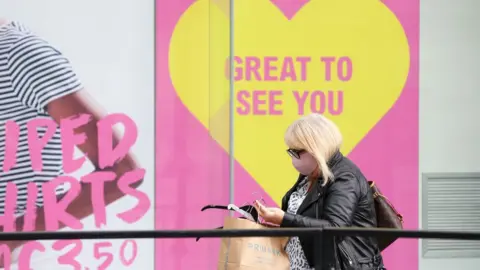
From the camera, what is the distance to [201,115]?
212 inches

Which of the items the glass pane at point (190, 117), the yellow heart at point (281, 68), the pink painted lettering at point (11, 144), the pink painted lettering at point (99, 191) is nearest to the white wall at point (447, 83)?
the yellow heart at point (281, 68)

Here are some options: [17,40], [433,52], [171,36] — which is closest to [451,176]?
[433,52]

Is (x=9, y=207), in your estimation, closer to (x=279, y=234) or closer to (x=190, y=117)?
(x=190, y=117)

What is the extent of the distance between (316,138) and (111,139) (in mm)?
1796

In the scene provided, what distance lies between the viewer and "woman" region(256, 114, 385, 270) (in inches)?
149

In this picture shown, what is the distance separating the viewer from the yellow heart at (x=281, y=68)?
537cm

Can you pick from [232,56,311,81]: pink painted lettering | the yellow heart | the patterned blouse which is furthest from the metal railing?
[232,56,311,81]: pink painted lettering

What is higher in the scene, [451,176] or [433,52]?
[433,52]

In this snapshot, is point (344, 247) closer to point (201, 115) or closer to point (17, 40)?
point (201, 115)

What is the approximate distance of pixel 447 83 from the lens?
552 centimetres

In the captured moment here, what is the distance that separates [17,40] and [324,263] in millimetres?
2551

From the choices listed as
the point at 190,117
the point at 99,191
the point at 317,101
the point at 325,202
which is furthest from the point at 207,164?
the point at 325,202

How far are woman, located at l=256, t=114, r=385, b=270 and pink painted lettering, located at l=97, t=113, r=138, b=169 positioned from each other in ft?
5.32

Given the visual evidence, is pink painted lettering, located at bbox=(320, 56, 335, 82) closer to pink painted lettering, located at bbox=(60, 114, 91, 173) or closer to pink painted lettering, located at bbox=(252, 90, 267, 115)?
pink painted lettering, located at bbox=(252, 90, 267, 115)
